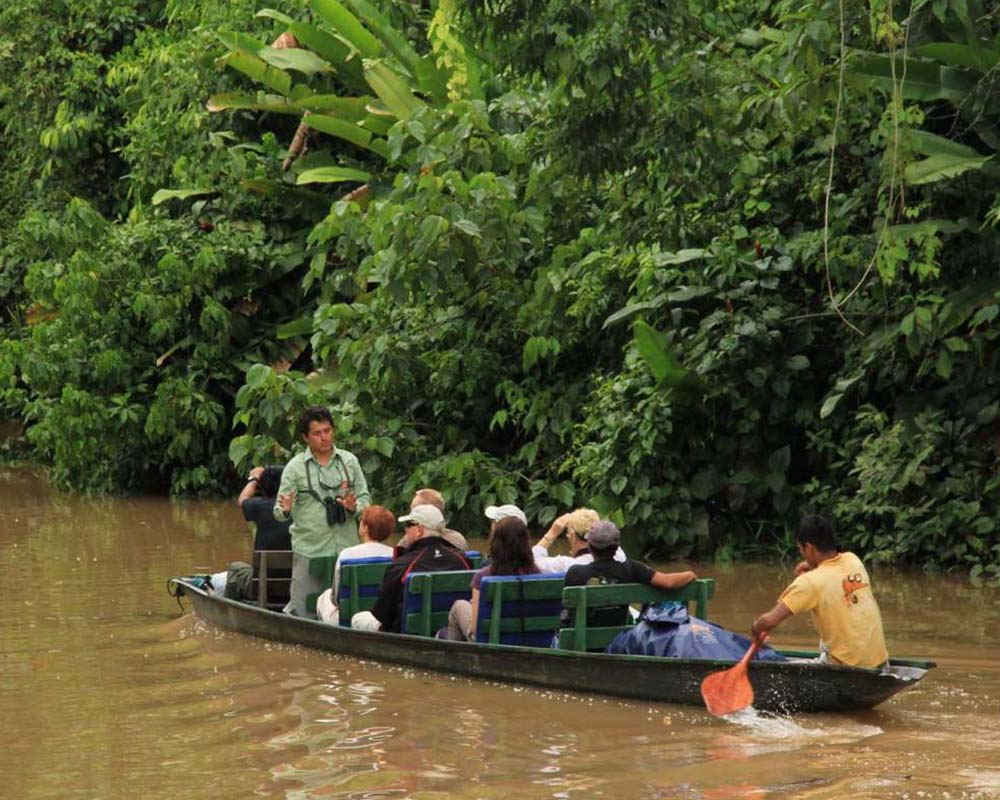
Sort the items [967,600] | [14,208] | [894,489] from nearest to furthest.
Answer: [967,600], [894,489], [14,208]

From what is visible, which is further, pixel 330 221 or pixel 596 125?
pixel 330 221

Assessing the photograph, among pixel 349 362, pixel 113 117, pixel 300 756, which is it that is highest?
pixel 113 117

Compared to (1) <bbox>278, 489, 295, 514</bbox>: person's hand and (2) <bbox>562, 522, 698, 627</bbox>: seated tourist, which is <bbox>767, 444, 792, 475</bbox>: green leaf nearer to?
(1) <bbox>278, 489, 295, 514</bbox>: person's hand

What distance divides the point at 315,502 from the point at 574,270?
513cm

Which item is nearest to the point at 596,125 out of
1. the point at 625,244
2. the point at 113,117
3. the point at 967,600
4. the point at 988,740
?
the point at 625,244

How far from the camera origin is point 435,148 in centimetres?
1556

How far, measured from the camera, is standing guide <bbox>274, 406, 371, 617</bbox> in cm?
1103

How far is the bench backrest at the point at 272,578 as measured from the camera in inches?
455

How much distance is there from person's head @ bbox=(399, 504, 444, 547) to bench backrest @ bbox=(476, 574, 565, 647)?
654 mm

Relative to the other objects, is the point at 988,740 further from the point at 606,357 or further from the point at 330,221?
the point at 330,221

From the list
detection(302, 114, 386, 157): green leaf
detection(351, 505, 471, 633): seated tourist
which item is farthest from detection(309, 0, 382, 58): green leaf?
detection(351, 505, 471, 633): seated tourist

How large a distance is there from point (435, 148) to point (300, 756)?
27.8 ft

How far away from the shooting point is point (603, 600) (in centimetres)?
923

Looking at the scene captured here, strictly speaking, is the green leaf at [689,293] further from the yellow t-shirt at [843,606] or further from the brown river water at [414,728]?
the yellow t-shirt at [843,606]
